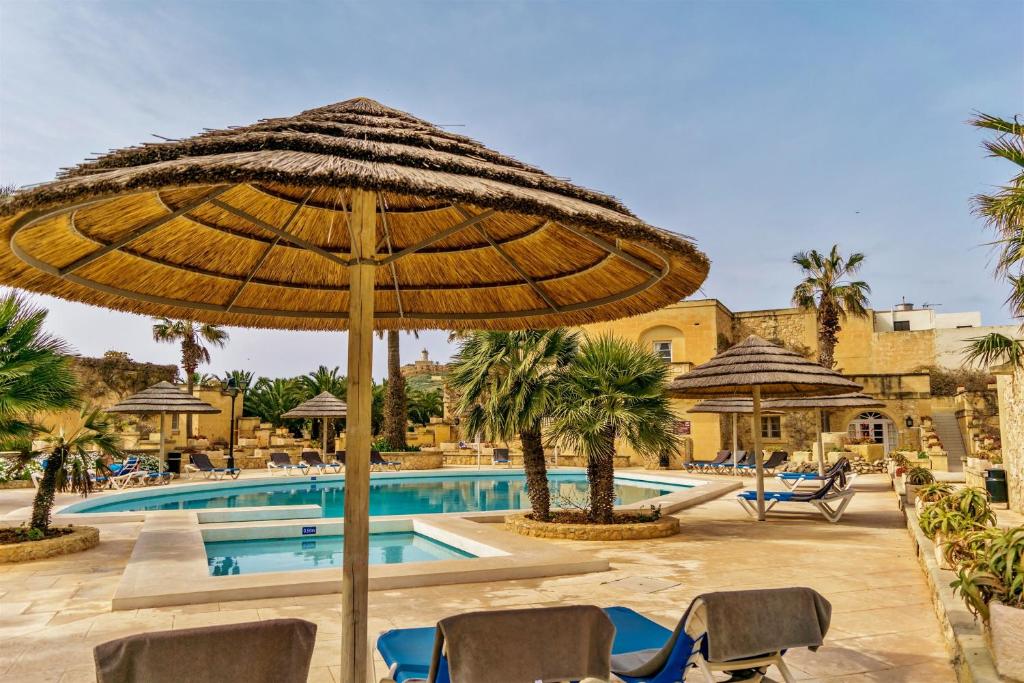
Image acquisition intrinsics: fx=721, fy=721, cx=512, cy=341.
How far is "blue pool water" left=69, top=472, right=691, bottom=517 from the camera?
16.0m

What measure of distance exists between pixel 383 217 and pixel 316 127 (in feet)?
5.52

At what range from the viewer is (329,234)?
5414 mm

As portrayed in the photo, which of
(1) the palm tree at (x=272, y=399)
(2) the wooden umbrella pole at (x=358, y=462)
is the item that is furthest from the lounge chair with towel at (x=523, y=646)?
(1) the palm tree at (x=272, y=399)

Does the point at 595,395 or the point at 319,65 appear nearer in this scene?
the point at 319,65

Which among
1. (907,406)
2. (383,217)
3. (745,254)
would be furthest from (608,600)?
(907,406)

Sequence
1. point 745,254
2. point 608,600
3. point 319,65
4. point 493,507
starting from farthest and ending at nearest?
point 745,254, point 493,507, point 319,65, point 608,600

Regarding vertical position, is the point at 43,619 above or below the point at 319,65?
below

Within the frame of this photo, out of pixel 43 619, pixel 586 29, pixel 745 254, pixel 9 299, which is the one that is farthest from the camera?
pixel 745 254

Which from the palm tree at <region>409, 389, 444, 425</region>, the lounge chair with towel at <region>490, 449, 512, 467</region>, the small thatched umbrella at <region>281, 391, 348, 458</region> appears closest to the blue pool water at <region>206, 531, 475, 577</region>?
the small thatched umbrella at <region>281, 391, 348, 458</region>

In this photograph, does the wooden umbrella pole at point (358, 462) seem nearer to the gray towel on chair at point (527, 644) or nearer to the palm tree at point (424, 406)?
the gray towel on chair at point (527, 644)

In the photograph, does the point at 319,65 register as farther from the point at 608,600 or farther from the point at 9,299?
the point at 608,600

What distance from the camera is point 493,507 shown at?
16.6 meters

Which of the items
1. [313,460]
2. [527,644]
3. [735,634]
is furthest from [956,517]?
[313,460]

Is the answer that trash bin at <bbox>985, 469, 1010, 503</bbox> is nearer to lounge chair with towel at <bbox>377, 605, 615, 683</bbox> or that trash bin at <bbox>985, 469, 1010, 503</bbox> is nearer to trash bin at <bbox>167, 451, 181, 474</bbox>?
lounge chair with towel at <bbox>377, 605, 615, 683</bbox>
